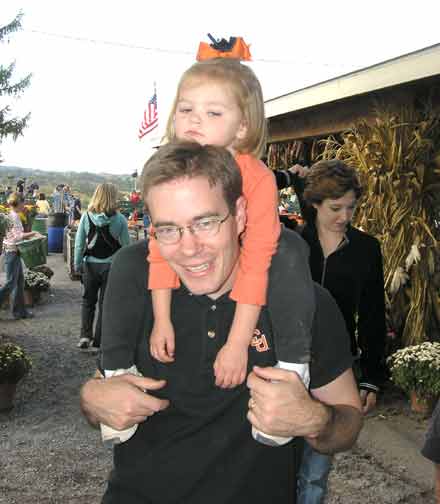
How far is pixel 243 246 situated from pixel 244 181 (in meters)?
0.24

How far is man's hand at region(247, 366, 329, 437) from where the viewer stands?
5.24ft

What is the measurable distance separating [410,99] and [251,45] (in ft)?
13.7

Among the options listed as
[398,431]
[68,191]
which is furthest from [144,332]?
[68,191]

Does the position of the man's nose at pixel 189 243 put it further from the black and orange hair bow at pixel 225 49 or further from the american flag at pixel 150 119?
the american flag at pixel 150 119

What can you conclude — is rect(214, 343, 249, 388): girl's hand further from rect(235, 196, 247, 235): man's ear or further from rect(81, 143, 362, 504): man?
rect(235, 196, 247, 235): man's ear

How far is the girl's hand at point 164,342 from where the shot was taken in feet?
5.63

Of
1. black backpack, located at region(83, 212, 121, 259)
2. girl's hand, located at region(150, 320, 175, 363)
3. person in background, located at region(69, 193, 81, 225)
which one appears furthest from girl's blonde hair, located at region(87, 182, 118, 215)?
person in background, located at region(69, 193, 81, 225)

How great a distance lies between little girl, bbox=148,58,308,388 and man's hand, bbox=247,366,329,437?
0.09 meters

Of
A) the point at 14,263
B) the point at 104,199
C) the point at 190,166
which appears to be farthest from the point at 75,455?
the point at 14,263

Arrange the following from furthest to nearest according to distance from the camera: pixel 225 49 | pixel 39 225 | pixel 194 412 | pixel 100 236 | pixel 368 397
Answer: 1. pixel 39 225
2. pixel 100 236
3. pixel 368 397
4. pixel 225 49
5. pixel 194 412

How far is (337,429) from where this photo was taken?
1.76 metres

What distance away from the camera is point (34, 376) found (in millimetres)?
7074

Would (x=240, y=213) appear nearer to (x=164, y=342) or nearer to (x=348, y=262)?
(x=164, y=342)

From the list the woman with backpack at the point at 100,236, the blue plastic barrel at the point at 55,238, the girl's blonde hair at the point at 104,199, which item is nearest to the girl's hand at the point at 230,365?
the woman with backpack at the point at 100,236
